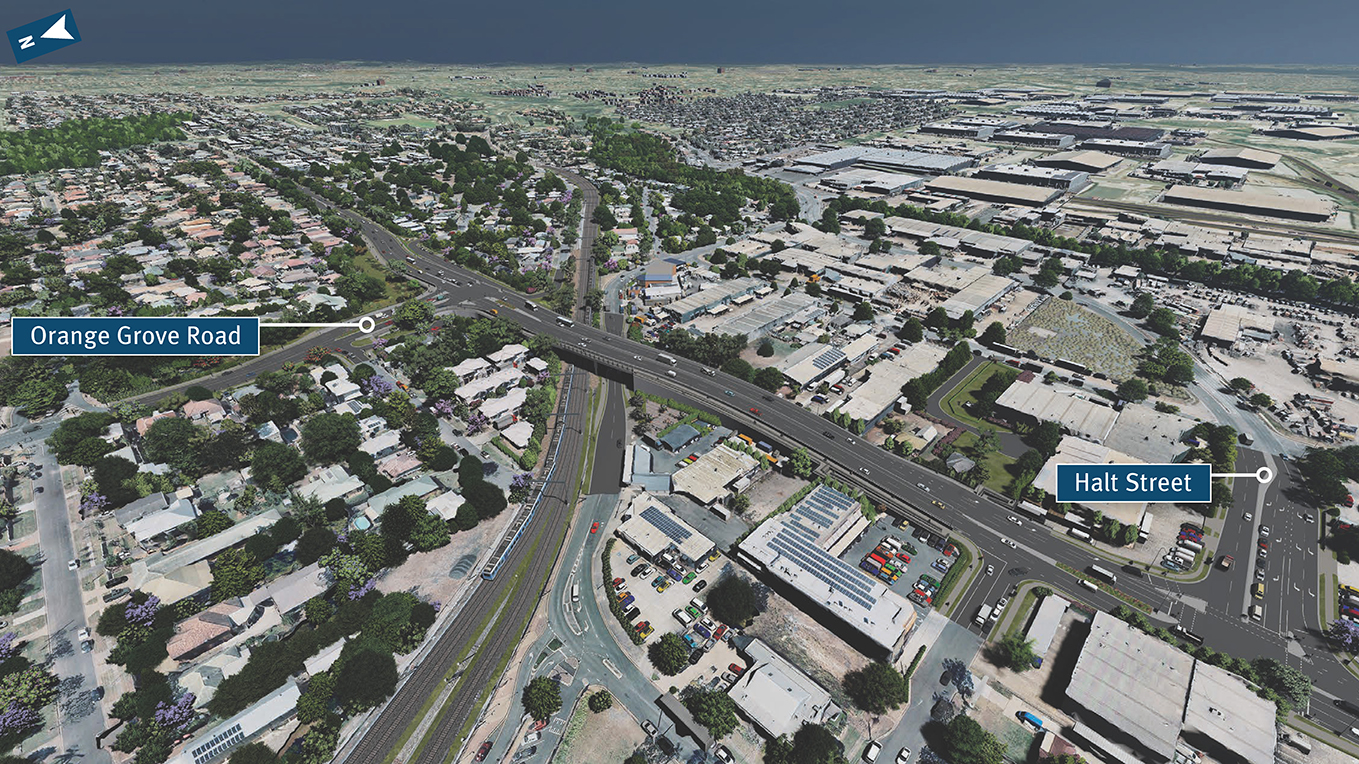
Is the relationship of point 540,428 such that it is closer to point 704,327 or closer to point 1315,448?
point 704,327

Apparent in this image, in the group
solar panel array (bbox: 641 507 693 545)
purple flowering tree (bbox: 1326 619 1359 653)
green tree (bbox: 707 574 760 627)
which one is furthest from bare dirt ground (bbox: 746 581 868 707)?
purple flowering tree (bbox: 1326 619 1359 653)

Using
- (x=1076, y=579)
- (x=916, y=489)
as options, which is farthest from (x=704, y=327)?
(x=1076, y=579)

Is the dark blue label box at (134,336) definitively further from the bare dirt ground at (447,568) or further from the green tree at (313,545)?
the bare dirt ground at (447,568)

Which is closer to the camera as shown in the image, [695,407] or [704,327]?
[695,407]

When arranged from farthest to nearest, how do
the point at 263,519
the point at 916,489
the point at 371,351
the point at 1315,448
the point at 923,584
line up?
the point at 371,351, the point at 1315,448, the point at 916,489, the point at 263,519, the point at 923,584

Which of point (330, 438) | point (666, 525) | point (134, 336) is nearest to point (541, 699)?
point (666, 525)

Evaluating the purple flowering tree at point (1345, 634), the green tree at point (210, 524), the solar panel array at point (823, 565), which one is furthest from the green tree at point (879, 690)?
the green tree at point (210, 524)

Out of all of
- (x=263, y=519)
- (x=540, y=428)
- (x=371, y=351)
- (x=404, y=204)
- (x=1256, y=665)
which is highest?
(x=404, y=204)

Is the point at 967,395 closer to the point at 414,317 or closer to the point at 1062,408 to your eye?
the point at 1062,408
